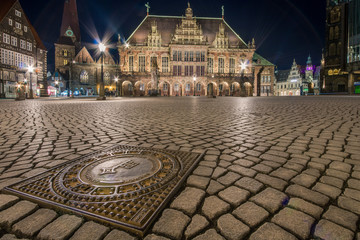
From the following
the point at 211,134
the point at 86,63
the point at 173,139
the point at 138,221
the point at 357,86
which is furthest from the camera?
the point at 86,63

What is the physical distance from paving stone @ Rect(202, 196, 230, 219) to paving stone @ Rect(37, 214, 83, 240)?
2.77 feet

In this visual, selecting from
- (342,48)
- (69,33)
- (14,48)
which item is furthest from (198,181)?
(69,33)

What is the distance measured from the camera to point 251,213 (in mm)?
1380

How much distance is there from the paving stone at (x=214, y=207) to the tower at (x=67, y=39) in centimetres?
6362

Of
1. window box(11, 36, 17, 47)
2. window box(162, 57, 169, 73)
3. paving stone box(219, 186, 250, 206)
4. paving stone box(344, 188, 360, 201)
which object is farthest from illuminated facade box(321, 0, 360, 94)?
window box(11, 36, 17, 47)

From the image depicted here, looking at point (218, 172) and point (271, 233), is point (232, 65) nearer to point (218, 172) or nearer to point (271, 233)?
point (218, 172)

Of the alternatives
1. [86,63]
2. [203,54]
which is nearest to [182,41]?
[203,54]

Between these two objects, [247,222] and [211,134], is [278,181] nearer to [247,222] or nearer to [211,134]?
[247,222]

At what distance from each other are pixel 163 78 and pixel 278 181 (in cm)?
4197

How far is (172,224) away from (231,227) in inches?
14.6

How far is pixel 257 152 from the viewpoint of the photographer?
8.91ft

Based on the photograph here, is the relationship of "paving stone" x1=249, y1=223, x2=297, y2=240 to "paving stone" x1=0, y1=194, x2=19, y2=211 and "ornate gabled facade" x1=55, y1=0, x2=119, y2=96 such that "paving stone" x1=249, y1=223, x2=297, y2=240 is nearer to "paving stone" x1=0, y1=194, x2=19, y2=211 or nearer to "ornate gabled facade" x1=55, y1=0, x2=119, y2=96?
"paving stone" x1=0, y1=194, x2=19, y2=211

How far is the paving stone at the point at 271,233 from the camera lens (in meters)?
1.15

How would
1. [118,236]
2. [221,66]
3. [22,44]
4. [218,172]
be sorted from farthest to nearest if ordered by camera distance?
[221,66] → [22,44] → [218,172] → [118,236]
